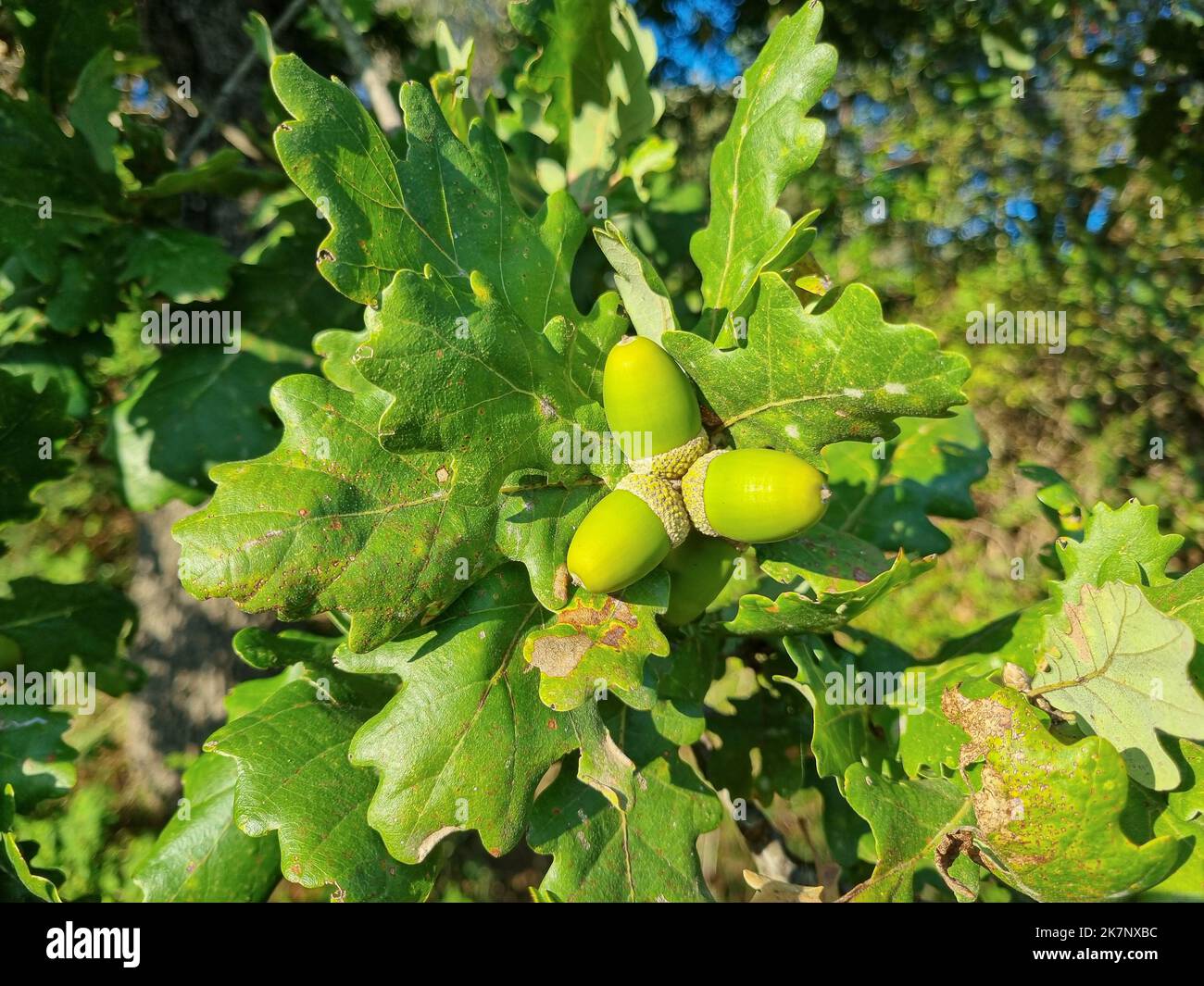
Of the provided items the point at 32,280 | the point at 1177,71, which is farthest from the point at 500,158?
the point at 1177,71

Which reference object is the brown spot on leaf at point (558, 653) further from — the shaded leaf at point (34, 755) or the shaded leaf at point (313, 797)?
the shaded leaf at point (34, 755)

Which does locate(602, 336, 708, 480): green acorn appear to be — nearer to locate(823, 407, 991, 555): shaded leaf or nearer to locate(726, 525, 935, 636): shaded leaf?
locate(726, 525, 935, 636): shaded leaf

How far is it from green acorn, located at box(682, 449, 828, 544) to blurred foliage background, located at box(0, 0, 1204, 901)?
96 cm

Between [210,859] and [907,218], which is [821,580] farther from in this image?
[907,218]

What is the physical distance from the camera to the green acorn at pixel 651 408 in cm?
120

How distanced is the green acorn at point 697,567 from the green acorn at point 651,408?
0.43 feet

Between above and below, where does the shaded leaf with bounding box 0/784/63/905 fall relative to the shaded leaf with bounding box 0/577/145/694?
below

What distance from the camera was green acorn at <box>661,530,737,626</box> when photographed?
1349 mm

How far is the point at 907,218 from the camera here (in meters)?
6.08

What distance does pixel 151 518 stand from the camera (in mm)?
3684

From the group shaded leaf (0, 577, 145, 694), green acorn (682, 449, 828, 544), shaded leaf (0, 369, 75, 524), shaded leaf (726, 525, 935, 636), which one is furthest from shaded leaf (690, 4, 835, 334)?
shaded leaf (0, 577, 145, 694)

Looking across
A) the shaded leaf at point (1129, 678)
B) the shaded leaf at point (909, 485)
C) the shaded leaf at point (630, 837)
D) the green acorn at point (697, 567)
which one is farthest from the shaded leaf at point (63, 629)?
the shaded leaf at point (1129, 678)

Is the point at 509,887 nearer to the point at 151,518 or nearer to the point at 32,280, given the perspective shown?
the point at 151,518
